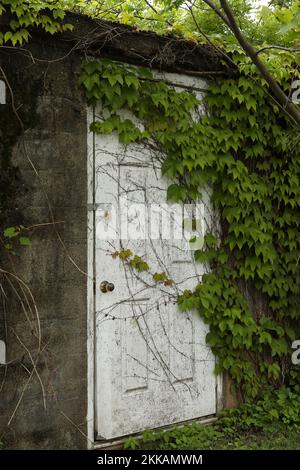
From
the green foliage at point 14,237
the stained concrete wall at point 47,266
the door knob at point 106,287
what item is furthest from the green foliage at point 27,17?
the door knob at point 106,287

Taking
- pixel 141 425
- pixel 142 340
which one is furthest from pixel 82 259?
pixel 141 425

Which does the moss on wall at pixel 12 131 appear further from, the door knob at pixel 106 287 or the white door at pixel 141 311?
the door knob at pixel 106 287

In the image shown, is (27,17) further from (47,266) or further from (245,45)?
(47,266)

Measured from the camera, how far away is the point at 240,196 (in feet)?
15.3

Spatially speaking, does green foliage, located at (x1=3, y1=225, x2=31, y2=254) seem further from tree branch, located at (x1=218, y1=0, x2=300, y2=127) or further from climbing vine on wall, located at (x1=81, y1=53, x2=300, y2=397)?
tree branch, located at (x1=218, y1=0, x2=300, y2=127)

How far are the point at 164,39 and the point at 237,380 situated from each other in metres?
3.00

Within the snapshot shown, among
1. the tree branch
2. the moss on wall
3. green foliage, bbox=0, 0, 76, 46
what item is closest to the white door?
the moss on wall

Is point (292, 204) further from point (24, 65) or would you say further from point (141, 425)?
point (24, 65)

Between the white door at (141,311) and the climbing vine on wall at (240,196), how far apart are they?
0.14m

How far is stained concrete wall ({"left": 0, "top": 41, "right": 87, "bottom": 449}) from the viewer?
3574 millimetres

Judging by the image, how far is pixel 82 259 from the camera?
390 cm

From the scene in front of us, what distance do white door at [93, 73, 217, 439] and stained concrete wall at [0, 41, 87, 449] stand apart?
0.61 feet

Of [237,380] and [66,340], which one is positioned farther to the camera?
[237,380]

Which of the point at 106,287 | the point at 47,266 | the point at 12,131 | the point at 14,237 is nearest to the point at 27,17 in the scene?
the point at 12,131
